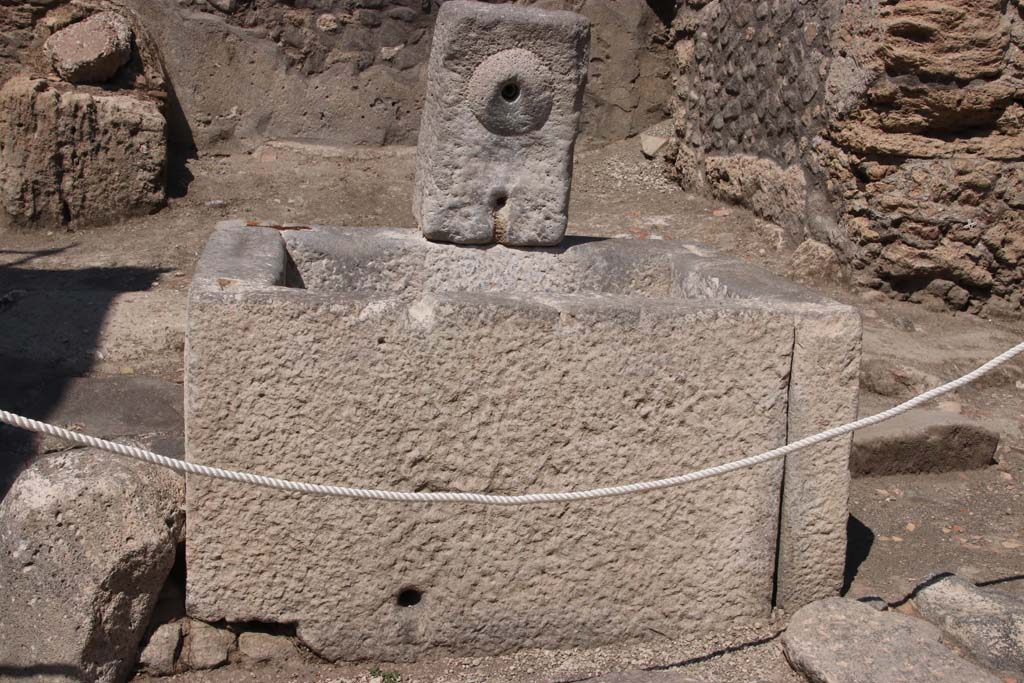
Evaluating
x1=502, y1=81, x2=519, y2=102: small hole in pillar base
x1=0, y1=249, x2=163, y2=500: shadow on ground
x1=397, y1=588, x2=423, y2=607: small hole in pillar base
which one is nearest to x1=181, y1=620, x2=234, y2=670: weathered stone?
x1=397, y1=588, x2=423, y2=607: small hole in pillar base

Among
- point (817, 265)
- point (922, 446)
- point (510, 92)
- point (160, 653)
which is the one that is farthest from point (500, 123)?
point (817, 265)

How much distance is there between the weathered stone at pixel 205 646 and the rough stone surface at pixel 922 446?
2.26m

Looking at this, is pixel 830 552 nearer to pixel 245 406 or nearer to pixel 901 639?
pixel 901 639

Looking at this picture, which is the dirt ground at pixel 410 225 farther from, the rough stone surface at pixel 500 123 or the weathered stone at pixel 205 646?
the rough stone surface at pixel 500 123

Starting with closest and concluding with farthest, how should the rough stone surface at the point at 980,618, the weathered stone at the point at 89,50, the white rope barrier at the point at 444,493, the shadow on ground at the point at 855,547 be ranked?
the white rope barrier at the point at 444,493 → the rough stone surface at the point at 980,618 → the shadow on ground at the point at 855,547 → the weathered stone at the point at 89,50

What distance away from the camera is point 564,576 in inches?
97.0

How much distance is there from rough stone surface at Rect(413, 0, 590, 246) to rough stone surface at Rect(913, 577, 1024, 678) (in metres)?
1.42

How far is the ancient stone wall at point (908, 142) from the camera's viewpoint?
4637 millimetres

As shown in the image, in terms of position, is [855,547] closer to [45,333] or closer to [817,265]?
[817,265]

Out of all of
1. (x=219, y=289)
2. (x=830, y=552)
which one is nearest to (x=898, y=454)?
(x=830, y=552)

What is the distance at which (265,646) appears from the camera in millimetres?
2428

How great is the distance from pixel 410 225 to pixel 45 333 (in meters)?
2.29

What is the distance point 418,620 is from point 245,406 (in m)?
0.65

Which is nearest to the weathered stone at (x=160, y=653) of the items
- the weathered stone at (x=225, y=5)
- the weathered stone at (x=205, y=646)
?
the weathered stone at (x=205, y=646)
